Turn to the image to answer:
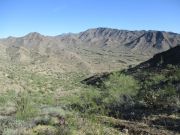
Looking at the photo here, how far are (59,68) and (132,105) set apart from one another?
98.8 meters

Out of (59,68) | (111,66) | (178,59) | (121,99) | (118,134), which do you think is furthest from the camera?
(111,66)

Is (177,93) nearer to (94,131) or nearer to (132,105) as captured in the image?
(132,105)

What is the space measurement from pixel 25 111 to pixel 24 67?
94.2 metres

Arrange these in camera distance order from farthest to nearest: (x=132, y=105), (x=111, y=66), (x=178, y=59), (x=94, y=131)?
(x=111, y=66) → (x=178, y=59) → (x=132, y=105) → (x=94, y=131)

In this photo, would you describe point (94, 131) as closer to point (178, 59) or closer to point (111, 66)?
point (178, 59)

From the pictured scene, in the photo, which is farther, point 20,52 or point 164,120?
point 20,52

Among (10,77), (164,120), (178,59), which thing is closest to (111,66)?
(10,77)

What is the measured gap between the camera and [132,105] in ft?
74.8

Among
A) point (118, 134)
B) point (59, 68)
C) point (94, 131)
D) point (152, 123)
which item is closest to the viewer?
point (94, 131)

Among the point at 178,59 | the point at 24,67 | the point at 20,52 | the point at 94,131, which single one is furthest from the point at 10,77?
the point at 94,131

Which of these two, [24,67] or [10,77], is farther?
[24,67]

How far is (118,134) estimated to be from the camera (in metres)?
13.5

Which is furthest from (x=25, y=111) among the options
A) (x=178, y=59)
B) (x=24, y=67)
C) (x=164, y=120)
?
(x=24, y=67)

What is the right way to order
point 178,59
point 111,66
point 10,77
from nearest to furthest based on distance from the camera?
point 178,59 → point 10,77 → point 111,66
